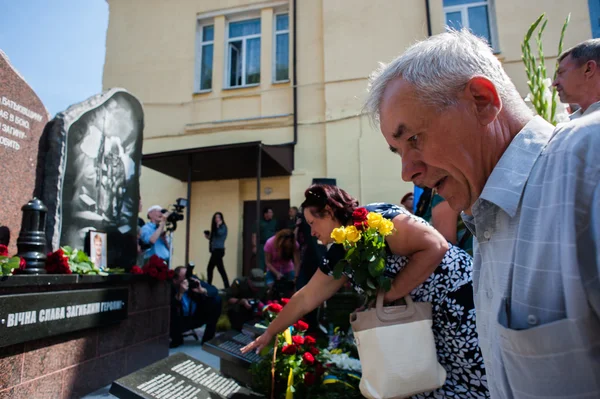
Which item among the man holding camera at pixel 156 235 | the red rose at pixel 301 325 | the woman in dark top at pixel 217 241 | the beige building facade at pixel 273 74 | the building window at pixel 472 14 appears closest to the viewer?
the red rose at pixel 301 325

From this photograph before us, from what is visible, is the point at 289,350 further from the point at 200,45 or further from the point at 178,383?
the point at 200,45

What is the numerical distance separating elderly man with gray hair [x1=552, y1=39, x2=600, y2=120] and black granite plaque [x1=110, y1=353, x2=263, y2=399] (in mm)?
2326

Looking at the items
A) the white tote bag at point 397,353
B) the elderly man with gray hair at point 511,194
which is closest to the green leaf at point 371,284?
the white tote bag at point 397,353

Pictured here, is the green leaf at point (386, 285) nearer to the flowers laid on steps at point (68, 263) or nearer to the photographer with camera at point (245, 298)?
the flowers laid on steps at point (68, 263)

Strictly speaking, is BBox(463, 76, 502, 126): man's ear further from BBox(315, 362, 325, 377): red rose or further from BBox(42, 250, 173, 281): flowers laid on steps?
BBox(42, 250, 173, 281): flowers laid on steps

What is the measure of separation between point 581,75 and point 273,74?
334 inches

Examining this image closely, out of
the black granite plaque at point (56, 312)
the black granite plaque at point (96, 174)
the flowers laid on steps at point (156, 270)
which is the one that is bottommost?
the black granite plaque at point (56, 312)

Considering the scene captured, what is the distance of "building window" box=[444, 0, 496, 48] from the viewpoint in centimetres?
891

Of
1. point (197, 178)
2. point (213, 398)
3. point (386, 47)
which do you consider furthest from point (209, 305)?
point (386, 47)

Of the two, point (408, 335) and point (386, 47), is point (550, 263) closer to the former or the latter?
point (408, 335)

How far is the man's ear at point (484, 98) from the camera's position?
85 centimetres

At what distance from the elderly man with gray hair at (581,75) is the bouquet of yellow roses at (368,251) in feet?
3.35

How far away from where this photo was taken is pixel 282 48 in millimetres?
9875

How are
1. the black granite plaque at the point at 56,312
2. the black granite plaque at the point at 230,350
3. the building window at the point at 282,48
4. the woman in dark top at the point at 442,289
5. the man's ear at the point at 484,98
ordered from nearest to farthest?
the man's ear at the point at 484,98 < the woman in dark top at the point at 442,289 < the black granite plaque at the point at 56,312 < the black granite plaque at the point at 230,350 < the building window at the point at 282,48
